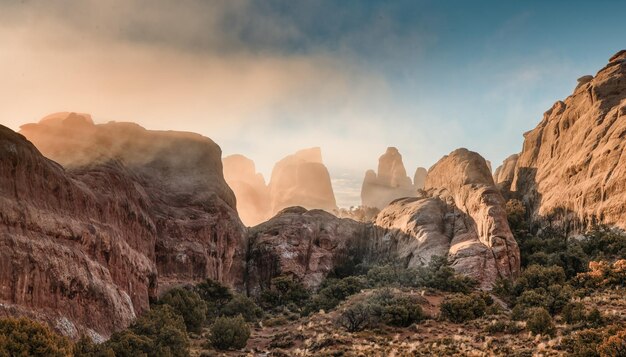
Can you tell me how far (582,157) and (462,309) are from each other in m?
39.9

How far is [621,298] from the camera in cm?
3656

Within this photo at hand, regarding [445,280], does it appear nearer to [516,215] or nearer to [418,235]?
[418,235]

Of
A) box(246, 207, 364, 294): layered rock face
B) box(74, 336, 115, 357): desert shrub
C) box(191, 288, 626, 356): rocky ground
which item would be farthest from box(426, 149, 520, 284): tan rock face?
box(74, 336, 115, 357): desert shrub

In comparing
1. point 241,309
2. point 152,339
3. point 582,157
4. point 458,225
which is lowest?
point 241,309

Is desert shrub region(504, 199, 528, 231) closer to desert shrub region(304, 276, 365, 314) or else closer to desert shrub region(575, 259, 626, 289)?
desert shrub region(575, 259, 626, 289)

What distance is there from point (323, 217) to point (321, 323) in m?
42.2

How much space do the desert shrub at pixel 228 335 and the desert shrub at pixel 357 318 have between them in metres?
8.94

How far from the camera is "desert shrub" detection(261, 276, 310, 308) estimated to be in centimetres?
6494

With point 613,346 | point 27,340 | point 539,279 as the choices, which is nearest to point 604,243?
point 539,279

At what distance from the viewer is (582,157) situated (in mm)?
67688

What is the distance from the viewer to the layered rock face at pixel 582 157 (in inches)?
2324

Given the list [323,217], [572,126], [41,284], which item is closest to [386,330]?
[41,284]

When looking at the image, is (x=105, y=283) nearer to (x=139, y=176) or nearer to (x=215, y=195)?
(x=139, y=176)

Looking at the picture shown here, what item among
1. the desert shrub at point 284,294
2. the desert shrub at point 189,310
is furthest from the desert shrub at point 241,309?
the desert shrub at point 284,294
